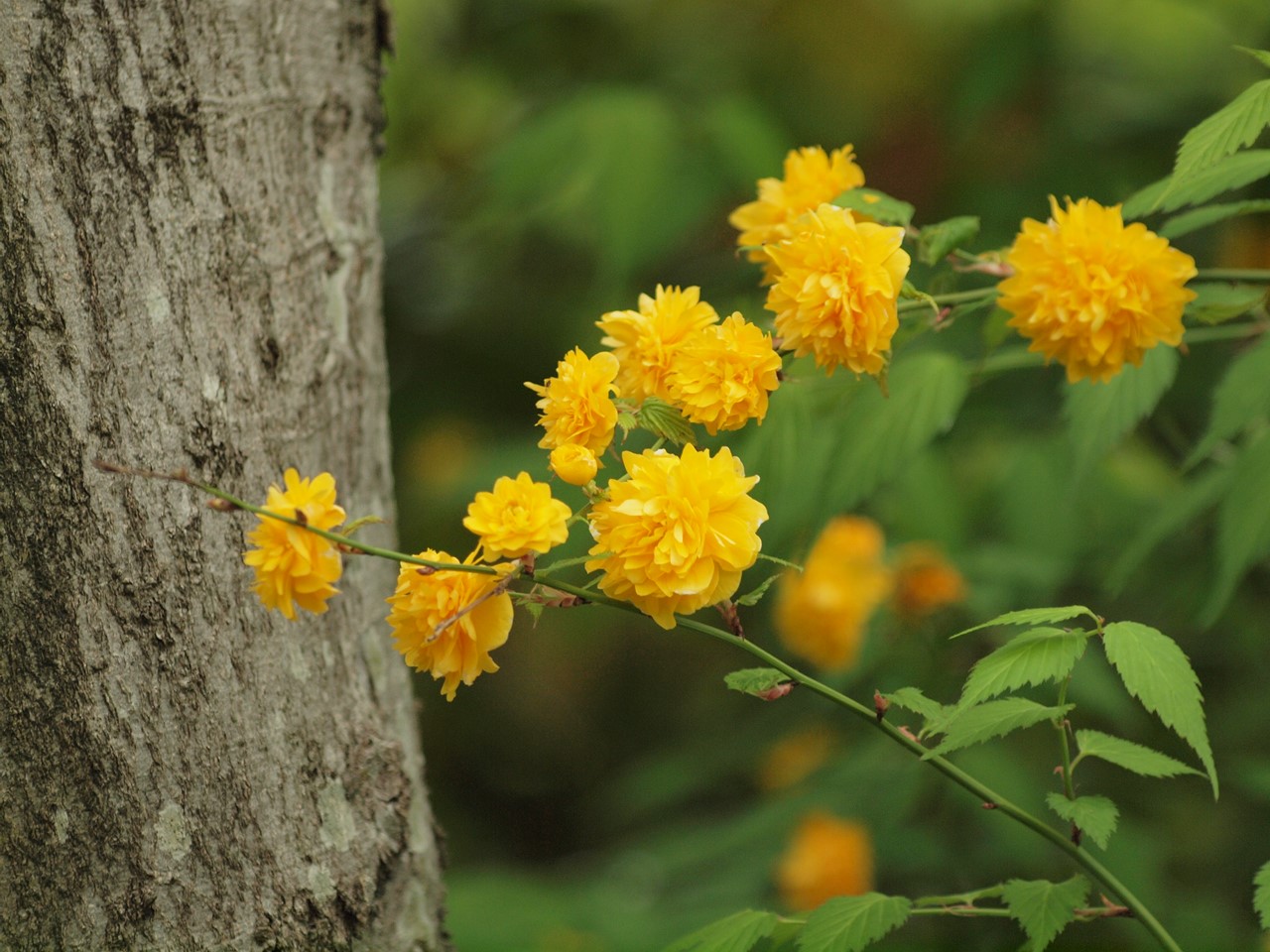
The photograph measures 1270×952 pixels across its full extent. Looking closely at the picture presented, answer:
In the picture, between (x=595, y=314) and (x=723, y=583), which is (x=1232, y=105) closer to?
(x=723, y=583)

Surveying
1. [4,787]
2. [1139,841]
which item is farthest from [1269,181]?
[4,787]

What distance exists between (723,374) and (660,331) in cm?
8

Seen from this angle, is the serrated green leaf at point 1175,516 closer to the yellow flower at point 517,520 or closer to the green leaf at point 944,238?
the green leaf at point 944,238

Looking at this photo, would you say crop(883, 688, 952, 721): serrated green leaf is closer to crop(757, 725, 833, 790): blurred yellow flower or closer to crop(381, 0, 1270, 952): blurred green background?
crop(381, 0, 1270, 952): blurred green background

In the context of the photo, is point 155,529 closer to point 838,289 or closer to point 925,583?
point 838,289

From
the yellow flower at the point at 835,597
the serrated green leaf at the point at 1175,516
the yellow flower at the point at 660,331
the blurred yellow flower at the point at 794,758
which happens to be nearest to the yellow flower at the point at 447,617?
the yellow flower at the point at 660,331

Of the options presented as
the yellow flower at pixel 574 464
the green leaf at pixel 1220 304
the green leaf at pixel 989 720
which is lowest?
the green leaf at pixel 989 720

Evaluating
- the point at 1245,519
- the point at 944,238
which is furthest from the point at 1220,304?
the point at 944,238

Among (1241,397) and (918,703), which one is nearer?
(918,703)

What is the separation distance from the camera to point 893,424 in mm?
1375

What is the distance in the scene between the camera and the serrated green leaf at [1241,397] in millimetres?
1272

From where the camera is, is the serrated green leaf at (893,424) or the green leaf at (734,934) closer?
the green leaf at (734,934)

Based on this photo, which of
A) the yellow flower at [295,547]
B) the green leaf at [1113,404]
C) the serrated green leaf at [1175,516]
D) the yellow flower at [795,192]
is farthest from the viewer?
the serrated green leaf at [1175,516]

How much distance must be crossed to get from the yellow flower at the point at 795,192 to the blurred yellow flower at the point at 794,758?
166 cm
